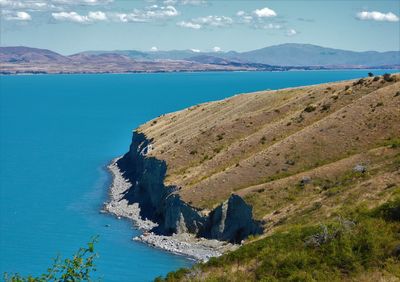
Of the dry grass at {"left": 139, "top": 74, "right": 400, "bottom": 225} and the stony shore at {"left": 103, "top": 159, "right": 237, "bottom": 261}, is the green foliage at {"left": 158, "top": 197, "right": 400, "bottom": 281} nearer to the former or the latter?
the dry grass at {"left": 139, "top": 74, "right": 400, "bottom": 225}

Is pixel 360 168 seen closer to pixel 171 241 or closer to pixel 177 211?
pixel 171 241

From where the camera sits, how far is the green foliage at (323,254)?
2623 cm

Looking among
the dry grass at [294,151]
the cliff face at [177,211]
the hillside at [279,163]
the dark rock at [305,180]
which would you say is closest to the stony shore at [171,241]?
the cliff face at [177,211]

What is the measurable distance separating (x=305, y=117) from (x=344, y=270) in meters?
53.9

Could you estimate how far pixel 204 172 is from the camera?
249 feet

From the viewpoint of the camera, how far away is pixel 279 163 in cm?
6850

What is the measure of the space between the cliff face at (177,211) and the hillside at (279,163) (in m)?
0.13

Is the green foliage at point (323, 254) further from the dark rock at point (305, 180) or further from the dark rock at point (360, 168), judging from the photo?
the dark rock at point (305, 180)

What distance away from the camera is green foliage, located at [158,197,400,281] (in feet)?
86.1

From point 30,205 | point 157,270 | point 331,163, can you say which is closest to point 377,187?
point 331,163

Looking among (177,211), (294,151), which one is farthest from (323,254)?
(294,151)

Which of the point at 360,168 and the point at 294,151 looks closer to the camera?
the point at 360,168

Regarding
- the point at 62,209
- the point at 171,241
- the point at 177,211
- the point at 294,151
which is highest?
the point at 294,151

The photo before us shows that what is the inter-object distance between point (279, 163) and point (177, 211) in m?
13.3
